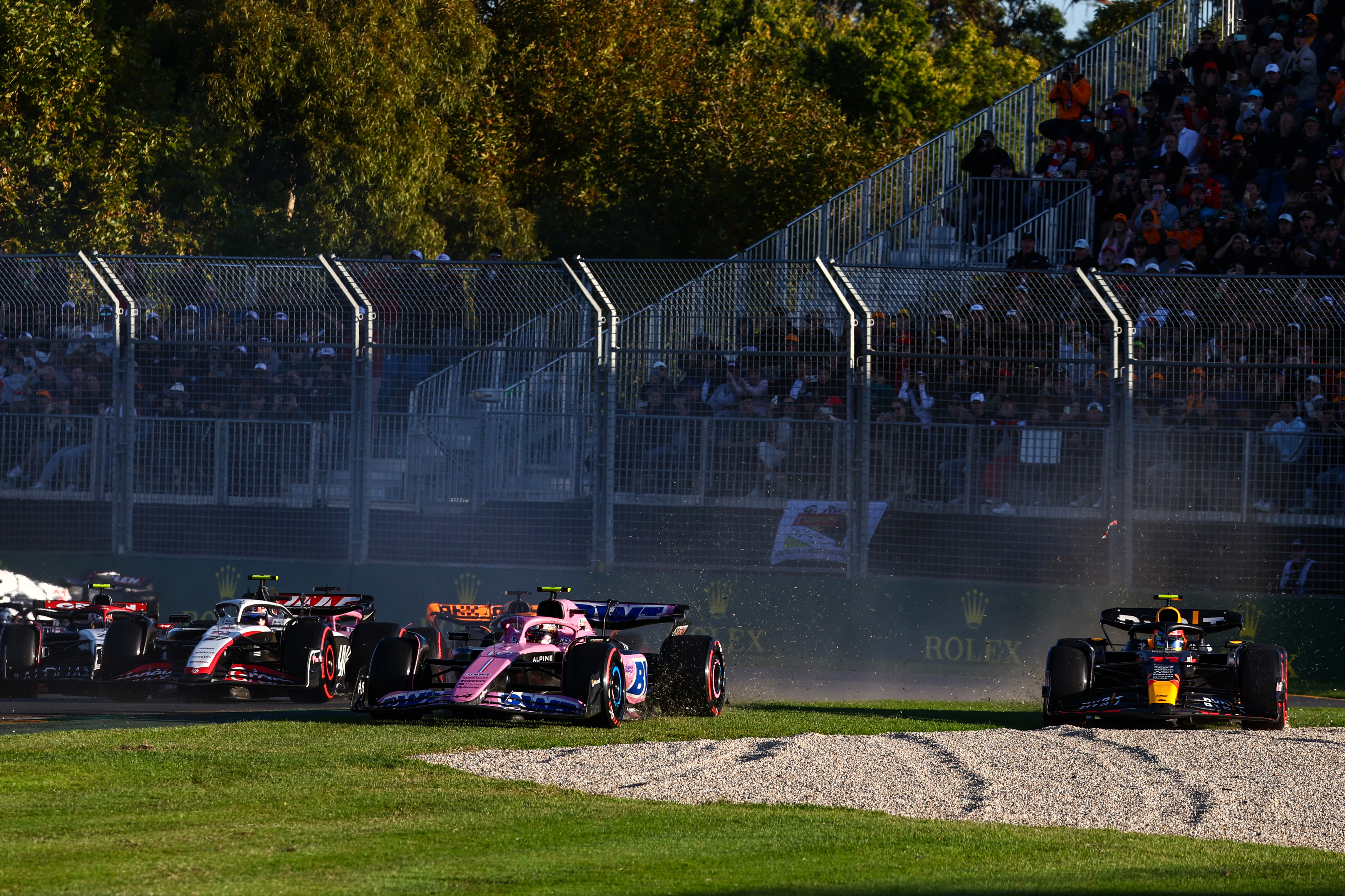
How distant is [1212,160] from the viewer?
66.0 feet

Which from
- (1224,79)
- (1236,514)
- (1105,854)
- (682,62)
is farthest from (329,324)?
(682,62)

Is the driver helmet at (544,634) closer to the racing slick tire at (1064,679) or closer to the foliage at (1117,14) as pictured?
the racing slick tire at (1064,679)

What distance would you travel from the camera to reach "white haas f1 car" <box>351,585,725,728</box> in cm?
1133

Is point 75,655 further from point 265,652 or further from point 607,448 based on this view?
point 607,448

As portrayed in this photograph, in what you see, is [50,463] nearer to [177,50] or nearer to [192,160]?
[192,160]

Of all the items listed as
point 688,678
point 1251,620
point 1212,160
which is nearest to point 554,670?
point 688,678

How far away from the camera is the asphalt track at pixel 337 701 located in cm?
1188

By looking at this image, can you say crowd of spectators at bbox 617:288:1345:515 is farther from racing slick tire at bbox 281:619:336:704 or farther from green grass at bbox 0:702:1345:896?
green grass at bbox 0:702:1345:896

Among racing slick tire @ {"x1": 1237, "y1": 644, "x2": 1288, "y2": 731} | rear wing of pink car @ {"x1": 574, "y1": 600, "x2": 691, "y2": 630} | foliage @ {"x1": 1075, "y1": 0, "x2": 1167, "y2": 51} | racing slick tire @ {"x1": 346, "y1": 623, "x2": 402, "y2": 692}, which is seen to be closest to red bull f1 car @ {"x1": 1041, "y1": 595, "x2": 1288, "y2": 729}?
racing slick tire @ {"x1": 1237, "y1": 644, "x2": 1288, "y2": 731}

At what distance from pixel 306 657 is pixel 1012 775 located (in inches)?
246

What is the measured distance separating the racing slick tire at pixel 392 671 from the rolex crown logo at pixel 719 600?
14.1 feet

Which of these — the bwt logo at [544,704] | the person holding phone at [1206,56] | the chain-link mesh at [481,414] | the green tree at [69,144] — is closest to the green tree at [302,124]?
the green tree at [69,144]

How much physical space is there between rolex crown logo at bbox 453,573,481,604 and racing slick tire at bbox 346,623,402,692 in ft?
6.70

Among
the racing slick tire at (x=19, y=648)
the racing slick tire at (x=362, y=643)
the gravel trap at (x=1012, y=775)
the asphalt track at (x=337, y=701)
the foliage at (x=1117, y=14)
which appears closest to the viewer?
the gravel trap at (x=1012, y=775)
